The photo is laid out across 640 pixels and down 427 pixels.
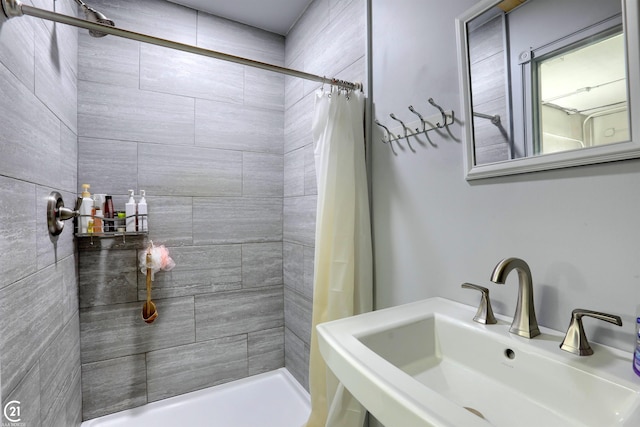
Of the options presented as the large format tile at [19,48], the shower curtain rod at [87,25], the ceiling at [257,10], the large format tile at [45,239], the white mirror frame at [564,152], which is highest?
the ceiling at [257,10]

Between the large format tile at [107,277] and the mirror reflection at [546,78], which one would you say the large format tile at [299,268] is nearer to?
the large format tile at [107,277]

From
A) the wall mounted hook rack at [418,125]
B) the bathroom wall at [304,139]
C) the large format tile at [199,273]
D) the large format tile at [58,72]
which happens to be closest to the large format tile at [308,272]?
the bathroom wall at [304,139]

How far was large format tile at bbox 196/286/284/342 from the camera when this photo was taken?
6.52 feet

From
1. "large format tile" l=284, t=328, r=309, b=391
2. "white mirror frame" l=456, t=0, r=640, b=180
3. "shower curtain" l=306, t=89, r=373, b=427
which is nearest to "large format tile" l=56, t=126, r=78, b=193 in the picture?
"shower curtain" l=306, t=89, r=373, b=427

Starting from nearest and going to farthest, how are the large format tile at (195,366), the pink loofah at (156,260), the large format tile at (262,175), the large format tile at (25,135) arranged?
the large format tile at (25,135)
the pink loofah at (156,260)
the large format tile at (195,366)
the large format tile at (262,175)

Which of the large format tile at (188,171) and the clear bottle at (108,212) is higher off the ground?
the large format tile at (188,171)

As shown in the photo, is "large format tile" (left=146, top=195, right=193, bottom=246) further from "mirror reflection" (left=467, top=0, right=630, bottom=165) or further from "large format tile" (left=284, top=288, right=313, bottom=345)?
"mirror reflection" (left=467, top=0, right=630, bottom=165)

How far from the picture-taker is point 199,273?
1962mm

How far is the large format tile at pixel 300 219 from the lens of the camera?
1.87m

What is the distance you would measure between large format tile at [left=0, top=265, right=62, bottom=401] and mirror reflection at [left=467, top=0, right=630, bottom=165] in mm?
1548

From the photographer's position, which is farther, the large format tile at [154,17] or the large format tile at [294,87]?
the large format tile at [294,87]

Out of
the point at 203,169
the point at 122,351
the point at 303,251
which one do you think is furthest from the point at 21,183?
the point at 303,251

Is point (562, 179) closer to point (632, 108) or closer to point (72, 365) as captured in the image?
point (632, 108)

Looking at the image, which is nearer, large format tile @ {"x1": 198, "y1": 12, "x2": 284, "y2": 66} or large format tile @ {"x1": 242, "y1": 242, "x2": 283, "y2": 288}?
large format tile @ {"x1": 198, "y1": 12, "x2": 284, "y2": 66}
